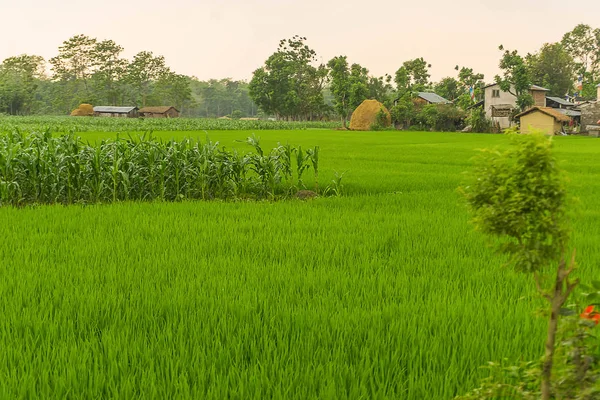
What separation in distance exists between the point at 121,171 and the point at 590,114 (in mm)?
55538

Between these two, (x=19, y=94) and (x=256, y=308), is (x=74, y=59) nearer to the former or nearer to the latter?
(x=19, y=94)

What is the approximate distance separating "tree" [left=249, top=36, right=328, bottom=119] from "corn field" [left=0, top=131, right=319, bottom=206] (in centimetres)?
8203

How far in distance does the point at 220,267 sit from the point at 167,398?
111 inches

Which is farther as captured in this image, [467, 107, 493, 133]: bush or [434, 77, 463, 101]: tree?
[434, 77, 463, 101]: tree

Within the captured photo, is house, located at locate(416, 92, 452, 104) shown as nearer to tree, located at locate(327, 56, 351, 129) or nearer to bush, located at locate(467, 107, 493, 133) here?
bush, located at locate(467, 107, 493, 133)

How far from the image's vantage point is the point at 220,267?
565 cm

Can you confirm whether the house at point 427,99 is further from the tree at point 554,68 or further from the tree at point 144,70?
the tree at point 144,70

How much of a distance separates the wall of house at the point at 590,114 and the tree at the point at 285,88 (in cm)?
4569

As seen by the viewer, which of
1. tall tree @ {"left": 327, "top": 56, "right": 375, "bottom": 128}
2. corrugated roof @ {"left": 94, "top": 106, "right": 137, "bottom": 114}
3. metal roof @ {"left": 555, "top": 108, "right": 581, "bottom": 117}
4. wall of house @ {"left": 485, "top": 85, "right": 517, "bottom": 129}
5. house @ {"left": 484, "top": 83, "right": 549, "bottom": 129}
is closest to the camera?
metal roof @ {"left": 555, "top": 108, "right": 581, "bottom": 117}

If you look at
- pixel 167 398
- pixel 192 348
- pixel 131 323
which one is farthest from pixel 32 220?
pixel 167 398

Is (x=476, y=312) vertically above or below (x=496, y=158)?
below

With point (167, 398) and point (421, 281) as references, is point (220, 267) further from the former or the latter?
point (167, 398)

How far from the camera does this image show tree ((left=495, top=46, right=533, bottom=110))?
191 ft

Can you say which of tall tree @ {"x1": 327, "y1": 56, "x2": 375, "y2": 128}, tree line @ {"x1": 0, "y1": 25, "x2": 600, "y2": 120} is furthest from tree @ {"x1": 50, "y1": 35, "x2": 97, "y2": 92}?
tall tree @ {"x1": 327, "y1": 56, "x2": 375, "y2": 128}
